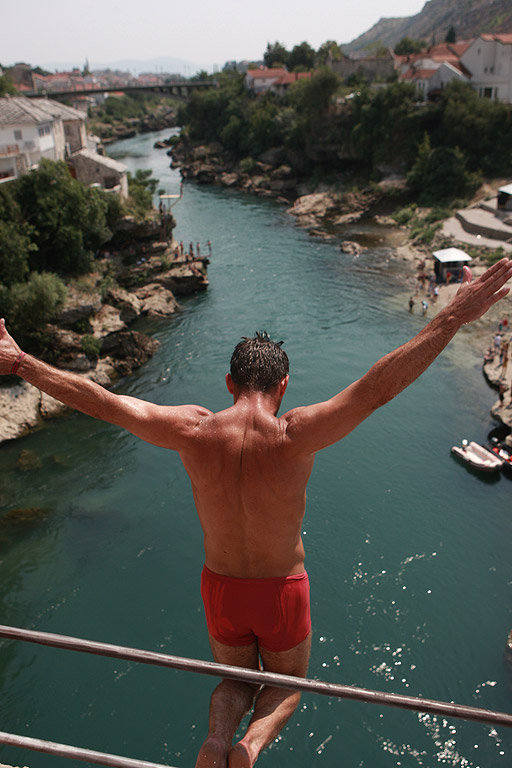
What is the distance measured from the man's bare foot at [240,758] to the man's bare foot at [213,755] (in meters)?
0.04

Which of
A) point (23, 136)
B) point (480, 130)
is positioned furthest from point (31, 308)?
point (480, 130)

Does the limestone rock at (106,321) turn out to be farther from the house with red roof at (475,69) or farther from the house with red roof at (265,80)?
the house with red roof at (265,80)

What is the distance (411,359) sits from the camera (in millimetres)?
2889

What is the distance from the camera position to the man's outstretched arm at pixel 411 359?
9.46 ft

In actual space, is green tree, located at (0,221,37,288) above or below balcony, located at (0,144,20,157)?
below

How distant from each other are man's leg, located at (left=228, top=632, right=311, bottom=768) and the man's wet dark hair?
1.63 metres

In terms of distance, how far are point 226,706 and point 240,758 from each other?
40cm

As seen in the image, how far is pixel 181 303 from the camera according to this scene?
3164cm

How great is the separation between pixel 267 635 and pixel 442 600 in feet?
37.9

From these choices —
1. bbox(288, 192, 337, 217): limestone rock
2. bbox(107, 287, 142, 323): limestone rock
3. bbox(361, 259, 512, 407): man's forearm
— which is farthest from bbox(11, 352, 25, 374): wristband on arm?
bbox(288, 192, 337, 217): limestone rock

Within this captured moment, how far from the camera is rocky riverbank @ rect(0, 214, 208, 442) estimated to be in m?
21.0

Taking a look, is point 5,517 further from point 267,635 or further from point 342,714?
point 267,635

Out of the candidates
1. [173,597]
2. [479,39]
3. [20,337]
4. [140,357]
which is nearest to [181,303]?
[140,357]

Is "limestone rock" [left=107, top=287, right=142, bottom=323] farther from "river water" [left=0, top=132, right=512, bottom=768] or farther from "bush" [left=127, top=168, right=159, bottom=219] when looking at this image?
"bush" [left=127, top=168, right=159, bottom=219]
